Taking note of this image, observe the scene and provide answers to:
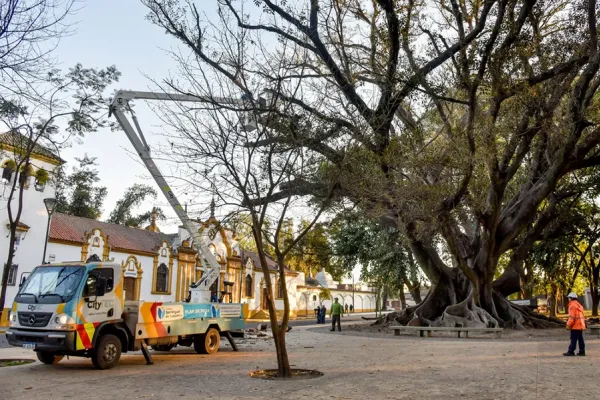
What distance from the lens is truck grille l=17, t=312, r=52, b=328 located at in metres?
10.4

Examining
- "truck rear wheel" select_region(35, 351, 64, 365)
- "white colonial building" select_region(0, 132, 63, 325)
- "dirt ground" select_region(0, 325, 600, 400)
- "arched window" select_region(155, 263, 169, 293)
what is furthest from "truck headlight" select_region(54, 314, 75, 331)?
"arched window" select_region(155, 263, 169, 293)

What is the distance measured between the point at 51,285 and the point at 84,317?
44.8 inches

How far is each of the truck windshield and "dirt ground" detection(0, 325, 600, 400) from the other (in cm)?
145

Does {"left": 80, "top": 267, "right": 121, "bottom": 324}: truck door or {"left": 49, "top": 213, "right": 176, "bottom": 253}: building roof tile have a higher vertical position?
{"left": 49, "top": 213, "right": 176, "bottom": 253}: building roof tile

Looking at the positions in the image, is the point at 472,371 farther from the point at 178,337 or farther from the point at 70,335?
the point at 70,335

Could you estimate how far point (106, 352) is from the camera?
35.6ft

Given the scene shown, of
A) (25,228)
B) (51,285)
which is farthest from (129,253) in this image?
(51,285)

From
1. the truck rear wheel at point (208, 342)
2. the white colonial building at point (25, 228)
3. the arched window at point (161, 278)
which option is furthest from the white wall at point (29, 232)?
the truck rear wheel at point (208, 342)

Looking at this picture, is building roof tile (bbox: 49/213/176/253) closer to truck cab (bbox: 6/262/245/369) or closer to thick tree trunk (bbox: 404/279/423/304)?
Result: thick tree trunk (bbox: 404/279/423/304)

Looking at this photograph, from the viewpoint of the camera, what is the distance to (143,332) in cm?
1162

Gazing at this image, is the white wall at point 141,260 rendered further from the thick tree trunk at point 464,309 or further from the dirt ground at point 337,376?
the thick tree trunk at point 464,309

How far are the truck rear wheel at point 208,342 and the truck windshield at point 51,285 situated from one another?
13.3 ft

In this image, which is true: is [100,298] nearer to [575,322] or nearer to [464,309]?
[575,322]

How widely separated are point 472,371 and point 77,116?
11.0 m
